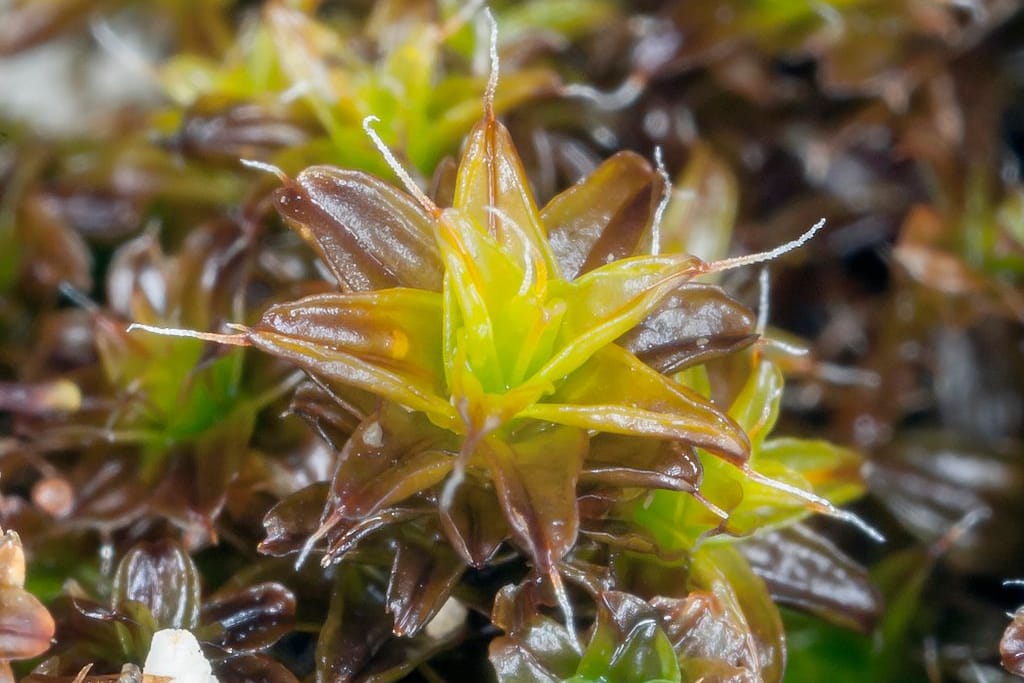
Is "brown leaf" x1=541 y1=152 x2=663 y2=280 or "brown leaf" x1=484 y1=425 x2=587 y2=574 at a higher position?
"brown leaf" x1=541 y1=152 x2=663 y2=280

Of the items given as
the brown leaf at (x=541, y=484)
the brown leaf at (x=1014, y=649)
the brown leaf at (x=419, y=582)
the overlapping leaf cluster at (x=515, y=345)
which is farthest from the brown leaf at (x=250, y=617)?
the brown leaf at (x=1014, y=649)

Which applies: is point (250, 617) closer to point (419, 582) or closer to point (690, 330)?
point (419, 582)

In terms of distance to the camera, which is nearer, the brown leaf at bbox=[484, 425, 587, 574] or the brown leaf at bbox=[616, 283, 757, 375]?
the brown leaf at bbox=[484, 425, 587, 574]

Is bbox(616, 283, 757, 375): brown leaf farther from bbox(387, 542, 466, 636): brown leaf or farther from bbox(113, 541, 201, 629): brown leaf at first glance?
bbox(113, 541, 201, 629): brown leaf

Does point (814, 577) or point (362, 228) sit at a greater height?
point (362, 228)

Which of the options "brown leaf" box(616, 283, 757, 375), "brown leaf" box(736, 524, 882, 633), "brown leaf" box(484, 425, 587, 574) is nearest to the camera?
"brown leaf" box(484, 425, 587, 574)

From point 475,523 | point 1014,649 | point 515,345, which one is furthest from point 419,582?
point 1014,649

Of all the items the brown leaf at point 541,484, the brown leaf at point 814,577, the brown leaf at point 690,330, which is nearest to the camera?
the brown leaf at point 541,484

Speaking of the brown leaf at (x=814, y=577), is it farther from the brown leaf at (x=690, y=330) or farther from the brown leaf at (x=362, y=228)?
the brown leaf at (x=362, y=228)

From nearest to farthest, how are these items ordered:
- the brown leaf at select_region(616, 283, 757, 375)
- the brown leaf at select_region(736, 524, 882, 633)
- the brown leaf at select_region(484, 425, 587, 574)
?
the brown leaf at select_region(484, 425, 587, 574) → the brown leaf at select_region(616, 283, 757, 375) → the brown leaf at select_region(736, 524, 882, 633)

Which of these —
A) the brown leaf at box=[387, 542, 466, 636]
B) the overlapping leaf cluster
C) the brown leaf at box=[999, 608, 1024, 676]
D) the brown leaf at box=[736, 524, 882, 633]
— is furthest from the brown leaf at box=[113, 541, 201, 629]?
the brown leaf at box=[999, 608, 1024, 676]

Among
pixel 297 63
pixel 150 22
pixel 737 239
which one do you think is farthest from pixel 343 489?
pixel 150 22

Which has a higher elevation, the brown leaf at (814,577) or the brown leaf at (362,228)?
the brown leaf at (362,228)
